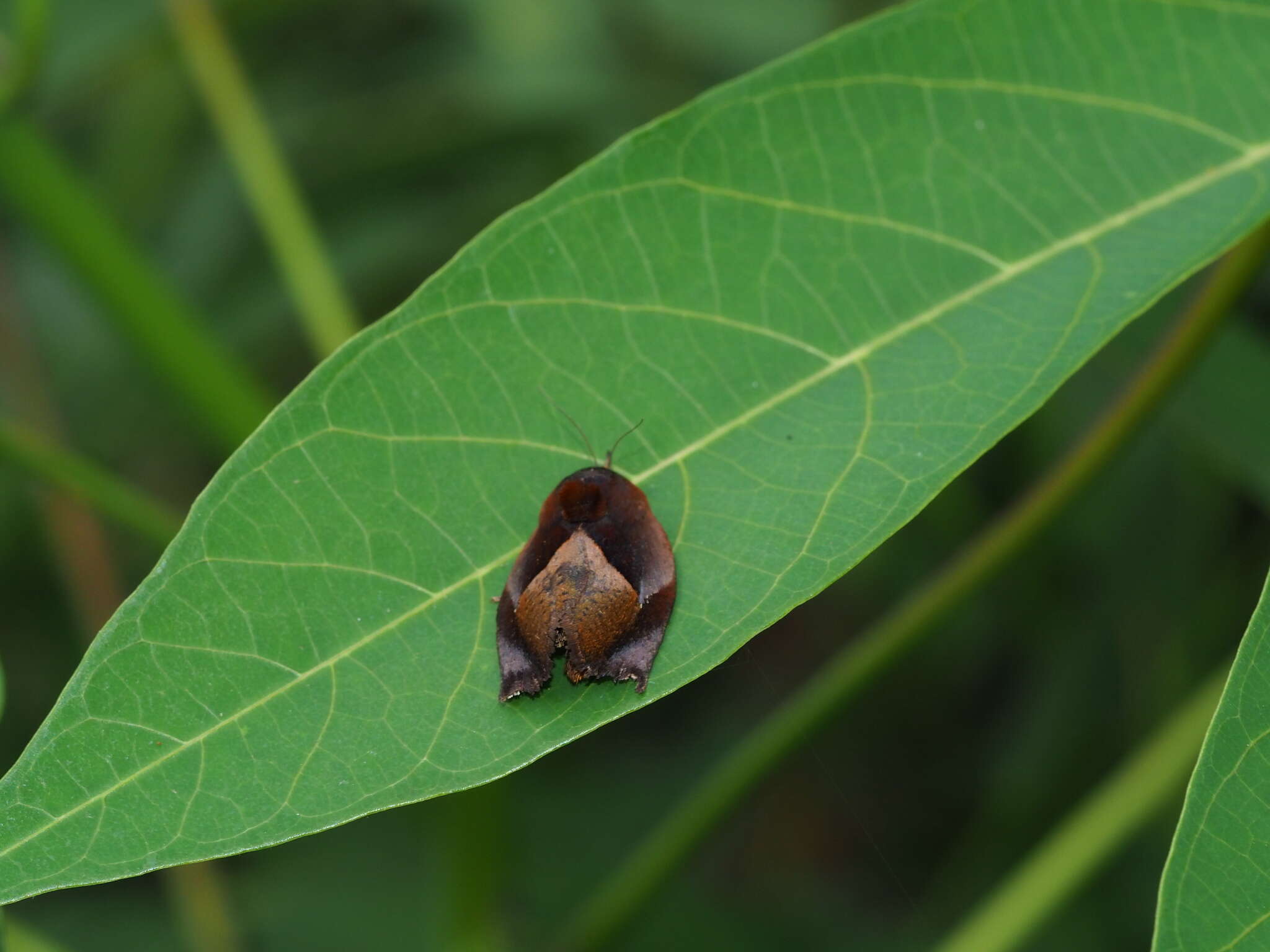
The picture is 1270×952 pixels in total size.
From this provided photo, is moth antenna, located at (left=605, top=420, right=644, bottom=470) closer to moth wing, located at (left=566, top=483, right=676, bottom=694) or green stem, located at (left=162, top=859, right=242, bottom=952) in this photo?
moth wing, located at (left=566, top=483, right=676, bottom=694)

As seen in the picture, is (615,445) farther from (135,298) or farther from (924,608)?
(135,298)

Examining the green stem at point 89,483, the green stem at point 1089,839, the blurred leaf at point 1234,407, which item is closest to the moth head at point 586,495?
the green stem at point 1089,839

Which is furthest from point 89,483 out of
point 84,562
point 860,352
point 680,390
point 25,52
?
point 860,352

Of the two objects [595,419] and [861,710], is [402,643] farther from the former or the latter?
[861,710]

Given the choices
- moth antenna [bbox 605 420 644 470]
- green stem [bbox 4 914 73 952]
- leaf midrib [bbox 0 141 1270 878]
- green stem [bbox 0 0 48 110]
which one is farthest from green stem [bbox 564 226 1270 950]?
green stem [bbox 0 0 48 110]

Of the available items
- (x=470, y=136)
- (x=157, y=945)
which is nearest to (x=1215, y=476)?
(x=470, y=136)
